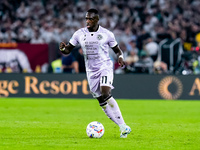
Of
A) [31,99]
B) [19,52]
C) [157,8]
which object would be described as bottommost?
[31,99]

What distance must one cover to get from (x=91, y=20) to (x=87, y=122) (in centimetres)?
384

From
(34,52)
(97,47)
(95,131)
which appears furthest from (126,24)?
(95,131)

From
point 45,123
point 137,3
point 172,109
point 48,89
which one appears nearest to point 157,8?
point 137,3

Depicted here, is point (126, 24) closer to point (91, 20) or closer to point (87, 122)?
point (87, 122)

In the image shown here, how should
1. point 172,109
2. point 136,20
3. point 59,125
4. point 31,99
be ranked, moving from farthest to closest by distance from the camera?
1. point 136,20
2. point 31,99
3. point 172,109
4. point 59,125

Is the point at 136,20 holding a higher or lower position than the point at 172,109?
higher

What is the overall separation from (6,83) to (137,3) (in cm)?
889

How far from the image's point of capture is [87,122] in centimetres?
1284

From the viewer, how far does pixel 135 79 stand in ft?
68.2

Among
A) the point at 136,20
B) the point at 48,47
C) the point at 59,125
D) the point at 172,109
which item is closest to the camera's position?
the point at 59,125

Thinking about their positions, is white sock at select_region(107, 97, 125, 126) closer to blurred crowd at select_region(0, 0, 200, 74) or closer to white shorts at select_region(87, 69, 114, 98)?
white shorts at select_region(87, 69, 114, 98)

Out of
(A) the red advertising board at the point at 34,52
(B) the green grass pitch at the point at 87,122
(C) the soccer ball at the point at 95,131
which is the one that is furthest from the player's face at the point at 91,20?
(A) the red advertising board at the point at 34,52

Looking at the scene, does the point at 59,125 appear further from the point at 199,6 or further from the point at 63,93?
the point at 199,6

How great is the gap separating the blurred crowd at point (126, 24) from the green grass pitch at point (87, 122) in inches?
86.4
